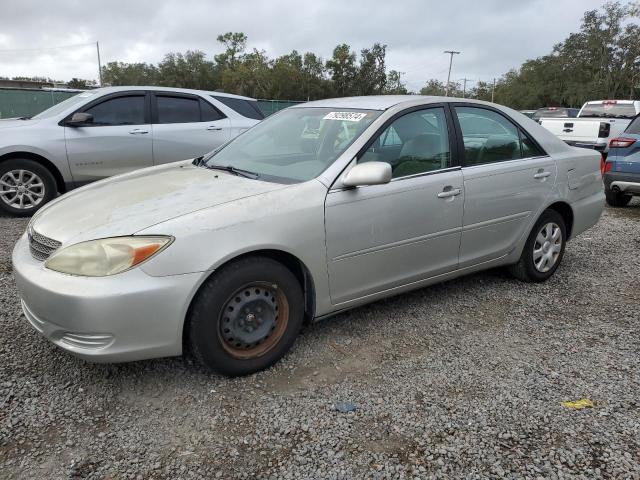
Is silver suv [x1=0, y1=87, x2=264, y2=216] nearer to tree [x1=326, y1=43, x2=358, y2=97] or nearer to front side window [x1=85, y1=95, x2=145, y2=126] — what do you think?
front side window [x1=85, y1=95, x2=145, y2=126]

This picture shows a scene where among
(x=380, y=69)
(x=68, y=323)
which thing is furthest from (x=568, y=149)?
(x=380, y=69)

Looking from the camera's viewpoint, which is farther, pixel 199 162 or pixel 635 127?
pixel 635 127

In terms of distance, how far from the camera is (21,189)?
628 centimetres

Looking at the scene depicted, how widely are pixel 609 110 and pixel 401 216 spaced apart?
1247 cm

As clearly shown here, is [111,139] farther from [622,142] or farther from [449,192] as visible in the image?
[622,142]

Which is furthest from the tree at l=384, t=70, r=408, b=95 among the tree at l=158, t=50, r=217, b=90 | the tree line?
the tree at l=158, t=50, r=217, b=90

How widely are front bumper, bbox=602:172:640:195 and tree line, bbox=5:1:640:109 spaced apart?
4439 centimetres

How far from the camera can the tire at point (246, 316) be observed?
2646 mm

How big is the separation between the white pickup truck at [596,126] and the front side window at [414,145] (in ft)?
25.2

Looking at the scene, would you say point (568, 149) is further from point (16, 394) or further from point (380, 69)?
point (380, 69)

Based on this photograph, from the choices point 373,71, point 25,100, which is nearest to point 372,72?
point 373,71

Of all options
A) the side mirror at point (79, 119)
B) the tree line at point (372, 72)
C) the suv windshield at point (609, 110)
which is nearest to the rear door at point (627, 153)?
the suv windshield at point (609, 110)

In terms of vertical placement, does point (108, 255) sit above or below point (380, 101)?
below

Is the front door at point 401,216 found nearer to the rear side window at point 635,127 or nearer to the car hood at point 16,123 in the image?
the car hood at point 16,123
